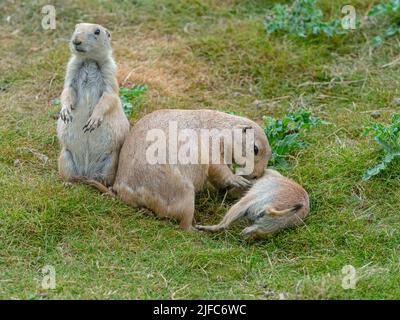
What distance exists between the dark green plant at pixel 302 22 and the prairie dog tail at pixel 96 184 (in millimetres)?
3334

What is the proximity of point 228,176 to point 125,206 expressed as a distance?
86 cm

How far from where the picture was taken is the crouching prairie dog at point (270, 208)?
21.2ft

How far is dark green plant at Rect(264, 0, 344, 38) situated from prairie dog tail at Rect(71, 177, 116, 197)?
3.33m

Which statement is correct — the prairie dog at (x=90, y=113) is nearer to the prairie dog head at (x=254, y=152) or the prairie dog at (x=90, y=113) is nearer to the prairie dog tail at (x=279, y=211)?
the prairie dog head at (x=254, y=152)

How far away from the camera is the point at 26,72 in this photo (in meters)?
8.96

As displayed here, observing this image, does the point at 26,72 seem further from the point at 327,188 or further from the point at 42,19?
the point at 327,188

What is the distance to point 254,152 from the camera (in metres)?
7.00

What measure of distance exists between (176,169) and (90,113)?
3.08 feet

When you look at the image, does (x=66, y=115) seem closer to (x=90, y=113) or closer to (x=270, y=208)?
(x=90, y=113)

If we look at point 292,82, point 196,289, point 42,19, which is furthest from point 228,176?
point 42,19

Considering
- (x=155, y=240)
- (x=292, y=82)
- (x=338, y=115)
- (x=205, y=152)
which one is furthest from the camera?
(x=292, y=82)

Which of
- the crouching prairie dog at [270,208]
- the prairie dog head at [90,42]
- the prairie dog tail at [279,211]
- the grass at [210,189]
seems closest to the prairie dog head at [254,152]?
the crouching prairie dog at [270,208]

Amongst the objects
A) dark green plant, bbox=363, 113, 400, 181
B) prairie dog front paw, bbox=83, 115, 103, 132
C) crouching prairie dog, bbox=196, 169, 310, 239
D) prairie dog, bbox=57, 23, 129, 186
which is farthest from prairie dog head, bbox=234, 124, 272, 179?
prairie dog front paw, bbox=83, 115, 103, 132

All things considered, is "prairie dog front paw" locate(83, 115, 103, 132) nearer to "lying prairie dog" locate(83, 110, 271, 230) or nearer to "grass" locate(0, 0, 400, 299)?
"lying prairie dog" locate(83, 110, 271, 230)
